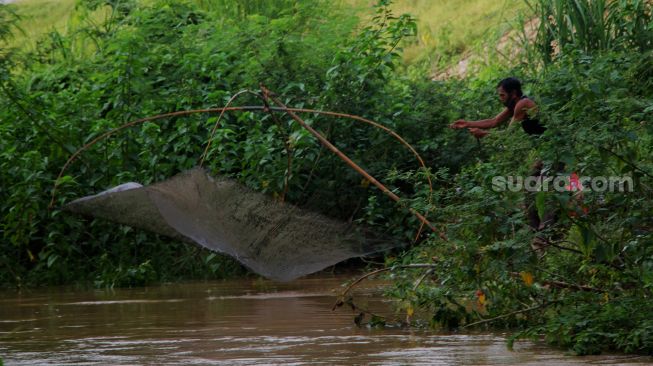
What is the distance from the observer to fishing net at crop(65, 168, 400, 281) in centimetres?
789

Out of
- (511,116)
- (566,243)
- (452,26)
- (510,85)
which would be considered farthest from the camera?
(452,26)

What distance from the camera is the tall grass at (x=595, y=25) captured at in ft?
37.8

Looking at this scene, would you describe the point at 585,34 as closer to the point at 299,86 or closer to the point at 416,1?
the point at 299,86

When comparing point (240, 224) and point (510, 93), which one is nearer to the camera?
point (240, 224)

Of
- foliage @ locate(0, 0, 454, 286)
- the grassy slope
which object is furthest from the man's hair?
the grassy slope

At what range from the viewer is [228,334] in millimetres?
7109

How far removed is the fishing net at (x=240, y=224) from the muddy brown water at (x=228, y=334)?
41 centimetres

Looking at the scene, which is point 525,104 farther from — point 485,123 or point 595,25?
point 595,25

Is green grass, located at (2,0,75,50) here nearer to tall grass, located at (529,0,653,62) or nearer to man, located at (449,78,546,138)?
tall grass, located at (529,0,653,62)

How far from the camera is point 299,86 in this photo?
458 inches

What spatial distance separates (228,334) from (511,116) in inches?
129

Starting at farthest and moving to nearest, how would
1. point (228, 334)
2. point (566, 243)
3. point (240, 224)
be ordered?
point (240, 224) < point (228, 334) < point (566, 243)

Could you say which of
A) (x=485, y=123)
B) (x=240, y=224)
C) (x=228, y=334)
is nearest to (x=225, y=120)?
(x=485, y=123)

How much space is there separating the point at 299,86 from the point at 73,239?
275 cm
